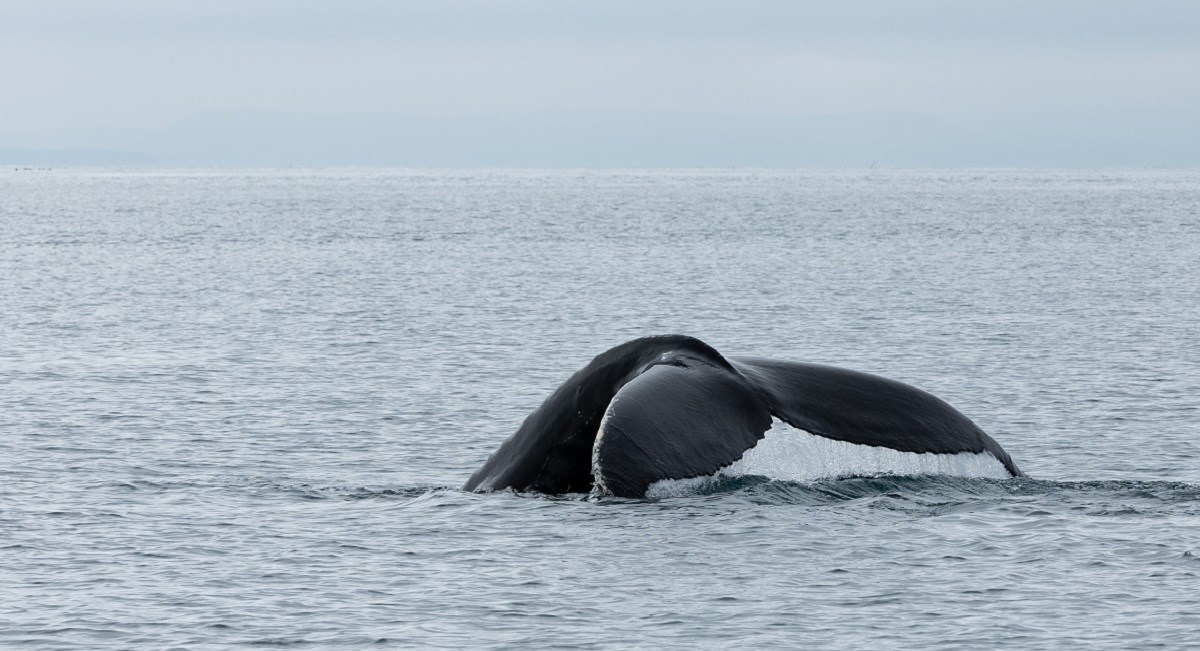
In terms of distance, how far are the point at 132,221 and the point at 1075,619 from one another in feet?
275

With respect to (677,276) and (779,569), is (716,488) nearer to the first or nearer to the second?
(779,569)

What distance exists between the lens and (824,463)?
1213 centimetres

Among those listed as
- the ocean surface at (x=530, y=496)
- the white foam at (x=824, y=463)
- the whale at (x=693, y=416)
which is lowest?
the ocean surface at (x=530, y=496)

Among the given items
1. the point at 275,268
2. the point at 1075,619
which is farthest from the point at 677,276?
the point at 1075,619

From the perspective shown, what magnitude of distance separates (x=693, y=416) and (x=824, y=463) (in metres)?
2.03

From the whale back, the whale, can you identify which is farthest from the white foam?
the whale back

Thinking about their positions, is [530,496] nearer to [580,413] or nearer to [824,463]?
[580,413]

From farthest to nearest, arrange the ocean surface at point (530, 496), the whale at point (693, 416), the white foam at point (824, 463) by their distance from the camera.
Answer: the white foam at point (824, 463) → the whale at point (693, 416) → the ocean surface at point (530, 496)

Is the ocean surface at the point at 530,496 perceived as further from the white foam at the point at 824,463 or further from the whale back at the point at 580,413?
the whale back at the point at 580,413

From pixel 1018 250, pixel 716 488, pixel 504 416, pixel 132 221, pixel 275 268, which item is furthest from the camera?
pixel 132 221

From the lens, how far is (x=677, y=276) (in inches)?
1825

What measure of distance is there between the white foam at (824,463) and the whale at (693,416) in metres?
0.10

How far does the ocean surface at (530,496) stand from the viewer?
9664mm

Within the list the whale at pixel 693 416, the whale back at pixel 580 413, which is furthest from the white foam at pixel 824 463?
the whale back at pixel 580 413
